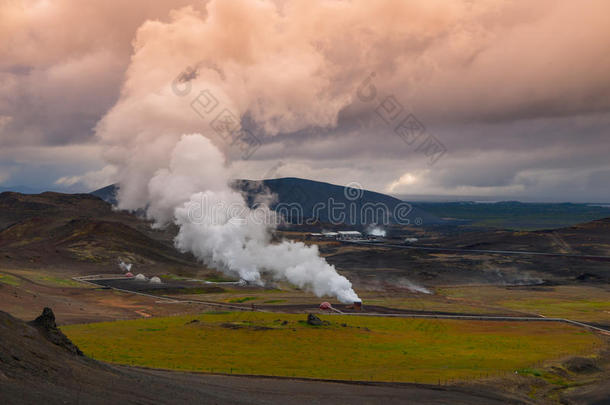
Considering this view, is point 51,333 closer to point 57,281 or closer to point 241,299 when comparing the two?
point 241,299

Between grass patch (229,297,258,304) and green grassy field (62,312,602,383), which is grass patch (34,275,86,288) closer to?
grass patch (229,297,258,304)

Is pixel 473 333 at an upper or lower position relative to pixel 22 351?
lower

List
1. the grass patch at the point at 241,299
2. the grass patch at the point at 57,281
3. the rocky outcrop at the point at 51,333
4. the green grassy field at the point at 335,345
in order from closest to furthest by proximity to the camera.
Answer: the rocky outcrop at the point at 51,333, the green grassy field at the point at 335,345, the grass patch at the point at 241,299, the grass patch at the point at 57,281

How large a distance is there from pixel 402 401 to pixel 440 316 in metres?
72.9

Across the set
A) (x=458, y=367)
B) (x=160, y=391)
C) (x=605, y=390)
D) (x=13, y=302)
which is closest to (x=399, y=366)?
(x=458, y=367)

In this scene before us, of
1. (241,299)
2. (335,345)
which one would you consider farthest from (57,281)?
(335,345)

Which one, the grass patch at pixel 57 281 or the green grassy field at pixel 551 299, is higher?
the grass patch at pixel 57 281

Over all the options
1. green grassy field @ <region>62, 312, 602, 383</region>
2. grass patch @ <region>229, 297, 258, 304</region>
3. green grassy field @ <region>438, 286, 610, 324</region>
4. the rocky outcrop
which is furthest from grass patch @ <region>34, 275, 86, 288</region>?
the rocky outcrop

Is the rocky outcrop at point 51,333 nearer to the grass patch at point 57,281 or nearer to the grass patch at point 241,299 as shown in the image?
the grass patch at point 241,299

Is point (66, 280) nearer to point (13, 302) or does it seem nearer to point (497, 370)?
point (13, 302)

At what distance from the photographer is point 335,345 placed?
84.9 metres

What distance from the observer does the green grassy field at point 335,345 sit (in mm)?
66562

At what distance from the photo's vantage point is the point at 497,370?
67.0 metres

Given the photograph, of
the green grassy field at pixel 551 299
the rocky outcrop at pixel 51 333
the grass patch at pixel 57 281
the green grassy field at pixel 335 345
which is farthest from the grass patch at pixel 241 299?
the rocky outcrop at pixel 51 333
